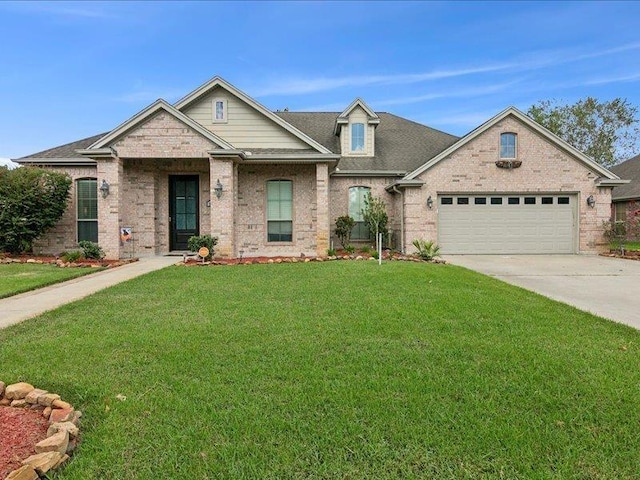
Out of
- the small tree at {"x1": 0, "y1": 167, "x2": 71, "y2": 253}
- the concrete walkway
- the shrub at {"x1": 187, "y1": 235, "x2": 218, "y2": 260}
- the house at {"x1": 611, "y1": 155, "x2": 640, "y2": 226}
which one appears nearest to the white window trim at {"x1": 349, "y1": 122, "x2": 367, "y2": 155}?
the shrub at {"x1": 187, "y1": 235, "x2": 218, "y2": 260}

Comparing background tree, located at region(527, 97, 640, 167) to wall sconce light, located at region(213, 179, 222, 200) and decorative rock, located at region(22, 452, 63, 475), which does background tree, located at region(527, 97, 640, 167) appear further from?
decorative rock, located at region(22, 452, 63, 475)

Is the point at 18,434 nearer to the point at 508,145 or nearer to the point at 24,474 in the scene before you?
the point at 24,474

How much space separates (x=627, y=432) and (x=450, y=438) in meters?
1.17

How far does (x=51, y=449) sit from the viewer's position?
93.7 inches

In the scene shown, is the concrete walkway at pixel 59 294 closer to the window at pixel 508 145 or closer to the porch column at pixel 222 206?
the porch column at pixel 222 206

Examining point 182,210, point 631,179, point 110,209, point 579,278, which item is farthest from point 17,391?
point 631,179

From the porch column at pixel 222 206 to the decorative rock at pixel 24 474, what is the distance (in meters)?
10.9

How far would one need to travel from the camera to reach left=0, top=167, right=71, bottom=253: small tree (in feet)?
41.9

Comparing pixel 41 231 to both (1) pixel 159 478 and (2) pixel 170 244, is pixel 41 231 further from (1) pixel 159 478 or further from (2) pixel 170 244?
(1) pixel 159 478

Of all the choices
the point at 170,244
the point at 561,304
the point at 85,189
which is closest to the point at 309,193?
the point at 170,244

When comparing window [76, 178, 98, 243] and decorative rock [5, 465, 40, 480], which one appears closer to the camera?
decorative rock [5, 465, 40, 480]

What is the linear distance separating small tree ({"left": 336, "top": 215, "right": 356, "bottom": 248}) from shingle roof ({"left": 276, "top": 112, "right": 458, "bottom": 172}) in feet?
7.37

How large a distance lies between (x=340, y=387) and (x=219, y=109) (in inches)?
527

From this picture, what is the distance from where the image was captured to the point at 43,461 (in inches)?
89.7
